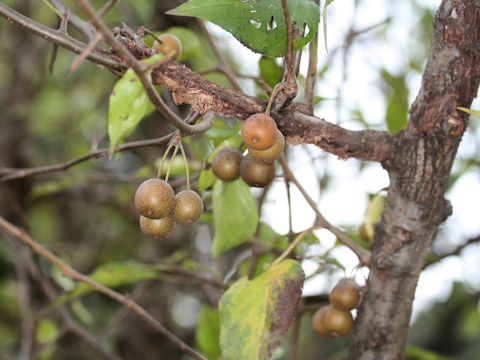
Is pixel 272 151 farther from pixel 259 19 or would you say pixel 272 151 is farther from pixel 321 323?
pixel 321 323

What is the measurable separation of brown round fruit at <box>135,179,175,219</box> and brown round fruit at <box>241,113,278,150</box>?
0.62 ft

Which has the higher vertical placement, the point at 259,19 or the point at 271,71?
the point at 271,71

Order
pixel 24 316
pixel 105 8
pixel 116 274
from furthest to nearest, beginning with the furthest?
pixel 24 316, pixel 116 274, pixel 105 8

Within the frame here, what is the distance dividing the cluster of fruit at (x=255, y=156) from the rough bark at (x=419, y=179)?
0.96ft

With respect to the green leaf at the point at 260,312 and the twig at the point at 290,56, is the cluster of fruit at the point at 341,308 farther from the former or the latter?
the twig at the point at 290,56

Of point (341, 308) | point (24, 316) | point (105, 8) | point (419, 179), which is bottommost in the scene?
point (24, 316)

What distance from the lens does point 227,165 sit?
1.21 metres

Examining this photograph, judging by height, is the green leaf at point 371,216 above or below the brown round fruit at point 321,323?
above

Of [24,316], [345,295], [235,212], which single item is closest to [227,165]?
[235,212]

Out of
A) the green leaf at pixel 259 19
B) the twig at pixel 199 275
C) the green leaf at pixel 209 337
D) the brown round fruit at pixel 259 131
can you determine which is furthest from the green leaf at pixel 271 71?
the green leaf at pixel 209 337

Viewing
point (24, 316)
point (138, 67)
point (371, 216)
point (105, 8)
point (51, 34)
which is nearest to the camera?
point (138, 67)

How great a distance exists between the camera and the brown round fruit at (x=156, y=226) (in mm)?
1008

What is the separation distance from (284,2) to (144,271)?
1131mm

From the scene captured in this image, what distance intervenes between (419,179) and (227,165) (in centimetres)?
44
